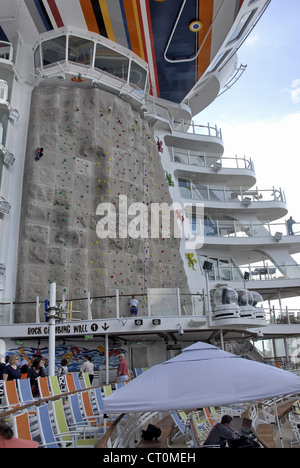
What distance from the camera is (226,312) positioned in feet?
48.1

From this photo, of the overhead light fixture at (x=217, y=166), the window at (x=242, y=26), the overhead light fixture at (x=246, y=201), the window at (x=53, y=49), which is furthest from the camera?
the overhead light fixture at (x=217, y=166)

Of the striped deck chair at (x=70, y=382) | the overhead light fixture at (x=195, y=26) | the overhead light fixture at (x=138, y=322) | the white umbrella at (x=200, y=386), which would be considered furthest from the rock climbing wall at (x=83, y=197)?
the white umbrella at (x=200, y=386)

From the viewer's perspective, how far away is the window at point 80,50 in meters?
20.7

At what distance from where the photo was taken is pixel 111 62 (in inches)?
862

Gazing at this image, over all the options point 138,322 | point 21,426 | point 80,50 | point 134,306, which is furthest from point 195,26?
point 21,426

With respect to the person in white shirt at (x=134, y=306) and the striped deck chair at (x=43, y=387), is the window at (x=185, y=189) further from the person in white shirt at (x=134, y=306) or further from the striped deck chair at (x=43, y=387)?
the striped deck chair at (x=43, y=387)

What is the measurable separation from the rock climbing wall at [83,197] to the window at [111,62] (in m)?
1.32

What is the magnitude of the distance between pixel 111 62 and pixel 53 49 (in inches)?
115

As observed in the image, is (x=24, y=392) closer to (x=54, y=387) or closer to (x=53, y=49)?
(x=54, y=387)

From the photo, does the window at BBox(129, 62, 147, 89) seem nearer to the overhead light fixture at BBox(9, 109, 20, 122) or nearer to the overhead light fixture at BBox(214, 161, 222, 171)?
the overhead light fixture at BBox(9, 109, 20, 122)

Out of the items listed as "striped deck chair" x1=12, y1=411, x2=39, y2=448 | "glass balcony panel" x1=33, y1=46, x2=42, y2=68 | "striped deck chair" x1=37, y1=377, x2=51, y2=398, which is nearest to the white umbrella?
"striped deck chair" x1=12, y1=411, x2=39, y2=448

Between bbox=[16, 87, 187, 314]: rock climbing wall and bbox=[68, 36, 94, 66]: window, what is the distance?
4.58 ft

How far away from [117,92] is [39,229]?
886 cm

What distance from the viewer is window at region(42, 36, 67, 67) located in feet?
67.7
